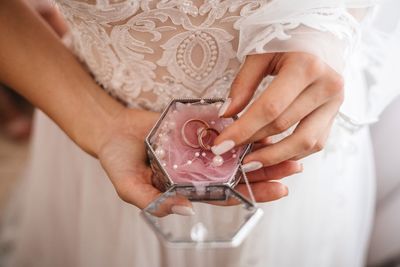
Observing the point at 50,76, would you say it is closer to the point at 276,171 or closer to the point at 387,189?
the point at 276,171

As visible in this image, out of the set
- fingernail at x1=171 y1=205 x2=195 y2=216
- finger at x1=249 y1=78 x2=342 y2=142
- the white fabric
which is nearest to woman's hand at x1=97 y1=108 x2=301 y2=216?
fingernail at x1=171 y1=205 x2=195 y2=216

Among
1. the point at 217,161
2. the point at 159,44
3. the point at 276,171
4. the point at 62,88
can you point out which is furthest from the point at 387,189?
the point at 62,88

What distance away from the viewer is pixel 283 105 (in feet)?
1.89

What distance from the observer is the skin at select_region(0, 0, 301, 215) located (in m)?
0.83

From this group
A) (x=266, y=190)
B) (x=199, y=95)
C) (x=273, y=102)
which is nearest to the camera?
(x=273, y=102)

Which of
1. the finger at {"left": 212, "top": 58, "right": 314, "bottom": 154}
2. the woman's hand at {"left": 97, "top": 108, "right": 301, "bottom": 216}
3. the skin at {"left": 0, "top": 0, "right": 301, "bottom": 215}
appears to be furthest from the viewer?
the skin at {"left": 0, "top": 0, "right": 301, "bottom": 215}

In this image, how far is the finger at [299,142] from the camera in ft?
2.05

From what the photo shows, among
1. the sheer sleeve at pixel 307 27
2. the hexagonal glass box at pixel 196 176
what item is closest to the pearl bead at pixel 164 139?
the hexagonal glass box at pixel 196 176

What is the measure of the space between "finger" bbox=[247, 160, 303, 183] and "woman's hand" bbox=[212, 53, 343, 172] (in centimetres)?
3

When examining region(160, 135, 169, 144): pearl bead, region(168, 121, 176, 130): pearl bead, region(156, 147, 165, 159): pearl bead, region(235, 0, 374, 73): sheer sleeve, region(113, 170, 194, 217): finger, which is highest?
region(235, 0, 374, 73): sheer sleeve

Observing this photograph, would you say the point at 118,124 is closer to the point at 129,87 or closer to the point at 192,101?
the point at 129,87

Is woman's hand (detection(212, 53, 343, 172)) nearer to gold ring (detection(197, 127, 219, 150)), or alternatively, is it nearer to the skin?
gold ring (detection(197, 127, 219, 150))

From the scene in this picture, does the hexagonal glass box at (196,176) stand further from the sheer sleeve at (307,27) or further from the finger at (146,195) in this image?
the sheer sleeve at (307,27)

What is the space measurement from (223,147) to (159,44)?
0.23 m
